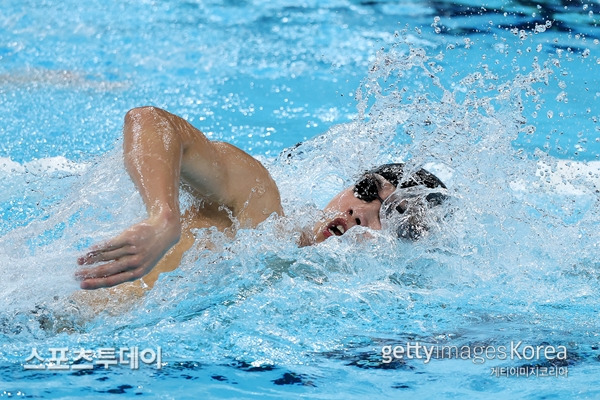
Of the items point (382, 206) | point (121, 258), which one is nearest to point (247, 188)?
point (382, 206)

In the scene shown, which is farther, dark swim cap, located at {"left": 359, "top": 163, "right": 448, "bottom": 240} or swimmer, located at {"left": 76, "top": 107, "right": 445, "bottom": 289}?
dark swim cap, located at {"left": 359, "top": 163, "right": 448, "bottom": 240}

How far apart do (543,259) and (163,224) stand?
1.58m

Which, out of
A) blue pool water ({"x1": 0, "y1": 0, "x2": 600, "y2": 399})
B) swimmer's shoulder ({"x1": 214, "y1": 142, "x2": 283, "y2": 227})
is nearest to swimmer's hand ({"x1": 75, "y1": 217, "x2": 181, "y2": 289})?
blue pool water ({"x1": 0, "y1": 0, "x2": 600, "y2": 399})

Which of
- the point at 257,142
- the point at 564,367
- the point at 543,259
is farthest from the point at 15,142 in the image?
the point at 564,367

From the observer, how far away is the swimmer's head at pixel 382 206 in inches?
94.0

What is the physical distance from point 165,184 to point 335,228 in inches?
34.7

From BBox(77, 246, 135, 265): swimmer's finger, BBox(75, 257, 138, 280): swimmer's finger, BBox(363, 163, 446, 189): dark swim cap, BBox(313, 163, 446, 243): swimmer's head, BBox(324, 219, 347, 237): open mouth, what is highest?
BBox(363, 163, 446, 189): dark swim cap

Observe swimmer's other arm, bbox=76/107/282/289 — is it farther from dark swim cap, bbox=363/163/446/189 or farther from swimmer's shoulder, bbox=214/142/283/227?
dark swim cap, bbox=363/163/446/189

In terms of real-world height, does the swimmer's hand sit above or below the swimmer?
below

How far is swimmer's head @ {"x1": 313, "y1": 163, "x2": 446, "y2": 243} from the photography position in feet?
7.84

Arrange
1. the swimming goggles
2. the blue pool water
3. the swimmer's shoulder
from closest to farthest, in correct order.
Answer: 1. the blue pool water
2. the swimmer's shoulder
3. the swimming goggles

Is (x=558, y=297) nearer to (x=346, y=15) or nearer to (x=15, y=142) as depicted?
(x=15, y=142)

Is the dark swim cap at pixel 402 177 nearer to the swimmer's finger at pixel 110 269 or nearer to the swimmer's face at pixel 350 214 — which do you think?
the swimmer's face at pixel 350 214

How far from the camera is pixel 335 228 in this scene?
242cm
